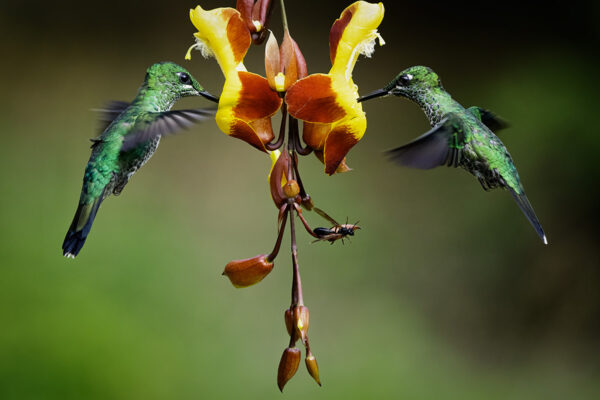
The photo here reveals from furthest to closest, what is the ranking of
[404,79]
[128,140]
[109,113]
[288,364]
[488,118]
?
[488,118]
[109,113]
[404,79]
[128,140]
[288,364]

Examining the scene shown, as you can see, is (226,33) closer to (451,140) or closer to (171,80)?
(171,80)

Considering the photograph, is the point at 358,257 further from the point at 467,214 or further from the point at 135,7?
the point at 135,7

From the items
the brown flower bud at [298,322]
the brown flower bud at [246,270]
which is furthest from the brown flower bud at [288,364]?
the brown flower bud at [246,270]

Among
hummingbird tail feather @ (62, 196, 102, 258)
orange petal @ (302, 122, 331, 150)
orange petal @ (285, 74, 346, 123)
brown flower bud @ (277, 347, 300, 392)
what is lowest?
brown flower bud @ (277, 347, 300, 392)

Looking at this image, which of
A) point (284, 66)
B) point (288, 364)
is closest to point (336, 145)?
point (284, 66)

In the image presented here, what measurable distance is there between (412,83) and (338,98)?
181mm

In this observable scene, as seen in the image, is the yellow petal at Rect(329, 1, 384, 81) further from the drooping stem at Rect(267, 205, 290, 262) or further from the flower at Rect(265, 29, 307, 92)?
the drooping stem at Rect(267, 205, 290, 262)

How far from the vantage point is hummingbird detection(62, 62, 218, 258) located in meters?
1.00

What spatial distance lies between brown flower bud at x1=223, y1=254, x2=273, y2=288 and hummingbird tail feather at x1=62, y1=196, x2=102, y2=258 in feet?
0.84

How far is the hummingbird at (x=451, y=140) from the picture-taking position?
39.7 inches

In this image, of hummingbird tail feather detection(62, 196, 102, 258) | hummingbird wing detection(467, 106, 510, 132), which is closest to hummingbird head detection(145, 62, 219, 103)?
hummingbird tail feather detection(62, 196, 102, 258)

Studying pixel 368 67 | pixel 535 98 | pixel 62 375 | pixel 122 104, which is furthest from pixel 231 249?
pixel 122 104

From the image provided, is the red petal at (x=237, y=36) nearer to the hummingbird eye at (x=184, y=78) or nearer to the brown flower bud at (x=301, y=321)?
the hummingbird eye at (x=184, y=78)

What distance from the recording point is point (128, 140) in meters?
0.98
